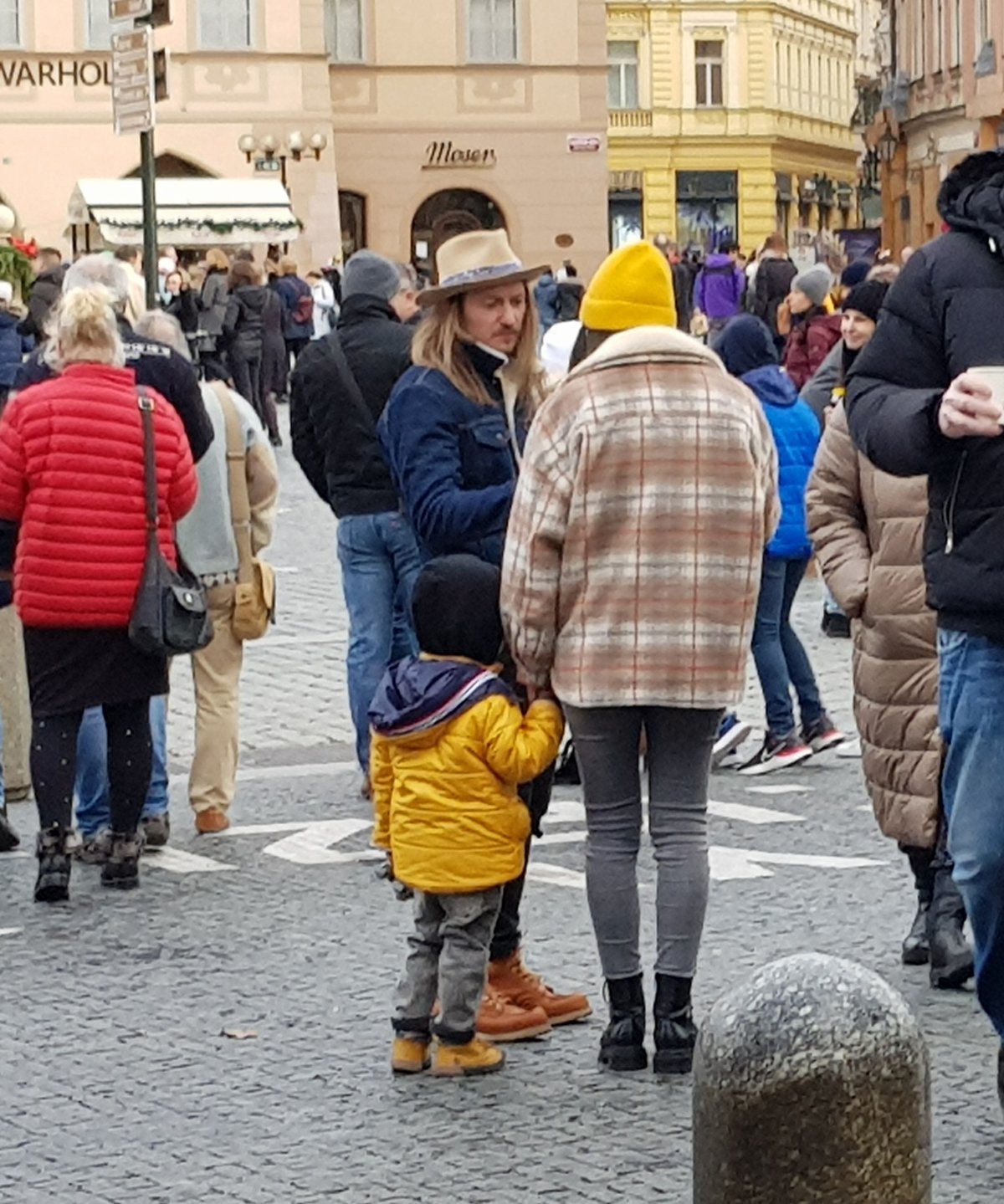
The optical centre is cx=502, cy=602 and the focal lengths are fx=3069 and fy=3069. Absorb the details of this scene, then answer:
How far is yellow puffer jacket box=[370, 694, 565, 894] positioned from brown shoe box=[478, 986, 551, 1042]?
47 centimetres

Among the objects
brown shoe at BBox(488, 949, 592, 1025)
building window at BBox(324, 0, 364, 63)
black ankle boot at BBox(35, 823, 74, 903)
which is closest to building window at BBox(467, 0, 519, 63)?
building window at BBox(324, 0, 364, 63)

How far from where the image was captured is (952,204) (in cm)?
573

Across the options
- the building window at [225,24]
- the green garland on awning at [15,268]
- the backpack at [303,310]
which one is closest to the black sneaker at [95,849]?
the green garland on awning at [15,268]

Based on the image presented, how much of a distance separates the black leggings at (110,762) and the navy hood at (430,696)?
2412 millimetres

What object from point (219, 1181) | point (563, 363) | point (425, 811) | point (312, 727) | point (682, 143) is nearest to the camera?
point (219, 1181)

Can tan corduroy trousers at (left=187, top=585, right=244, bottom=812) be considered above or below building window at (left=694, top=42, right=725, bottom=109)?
below

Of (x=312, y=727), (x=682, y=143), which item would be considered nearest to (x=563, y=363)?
(x=312, y=727)

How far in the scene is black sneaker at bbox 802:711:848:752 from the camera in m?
11.5

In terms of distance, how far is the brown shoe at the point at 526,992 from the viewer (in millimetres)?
7242

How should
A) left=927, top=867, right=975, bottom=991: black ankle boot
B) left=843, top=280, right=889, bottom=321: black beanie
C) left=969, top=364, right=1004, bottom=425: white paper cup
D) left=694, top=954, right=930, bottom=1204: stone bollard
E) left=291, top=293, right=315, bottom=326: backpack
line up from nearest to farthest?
left=694, top=954, right=930, bottom=1204: stone bollard < left=969, top=364, right=1004, bottom=425: white paper cup < left=927, top=867, right=975, bottom=991: black ankle boot < left=843, top=280, right=889, bottom=321: black beanie < left=291, top=293, right=315, bottom=326: backpack

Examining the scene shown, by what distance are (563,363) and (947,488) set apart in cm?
837

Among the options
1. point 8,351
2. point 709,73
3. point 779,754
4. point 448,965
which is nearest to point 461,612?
point 448,965

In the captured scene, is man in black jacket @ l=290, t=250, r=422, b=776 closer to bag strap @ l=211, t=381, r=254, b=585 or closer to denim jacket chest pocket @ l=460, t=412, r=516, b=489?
bag strap @ l=211, t=381, r=254, b=585

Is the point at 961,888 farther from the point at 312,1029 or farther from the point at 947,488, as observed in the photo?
the point at 312,1029
